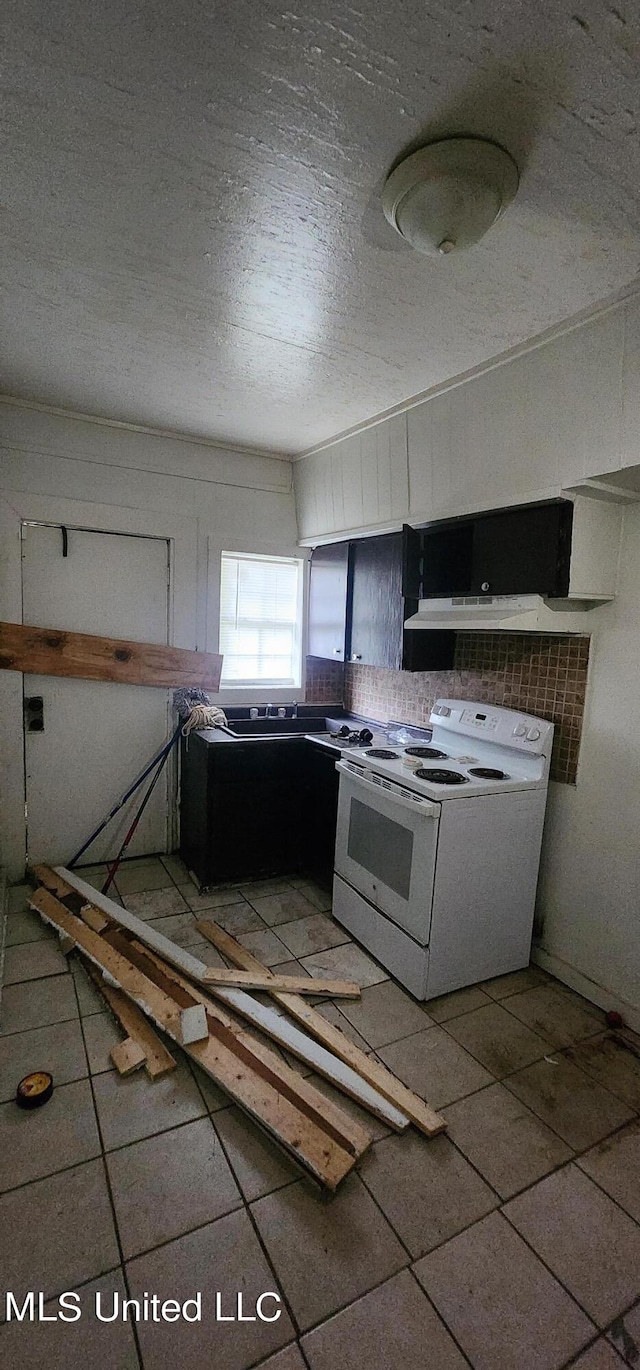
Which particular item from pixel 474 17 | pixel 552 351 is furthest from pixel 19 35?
pixel 552 351

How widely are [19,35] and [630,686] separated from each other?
2.44 meters

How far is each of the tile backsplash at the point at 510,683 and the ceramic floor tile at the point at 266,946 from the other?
144cm

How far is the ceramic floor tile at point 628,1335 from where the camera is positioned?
118 centimetres

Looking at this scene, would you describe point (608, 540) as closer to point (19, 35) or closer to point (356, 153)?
point (356, 153)

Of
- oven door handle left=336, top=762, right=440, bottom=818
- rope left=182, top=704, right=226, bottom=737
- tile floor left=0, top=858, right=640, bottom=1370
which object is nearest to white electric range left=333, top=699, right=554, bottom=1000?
oven door handle left=336, top=762, right=440, bottom=818

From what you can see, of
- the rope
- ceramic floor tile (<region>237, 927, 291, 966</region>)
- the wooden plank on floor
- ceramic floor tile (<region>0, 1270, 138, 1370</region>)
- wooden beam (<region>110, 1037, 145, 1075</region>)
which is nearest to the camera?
ceramic floor tile (<region>0, 1270, 138, 1370</region>)

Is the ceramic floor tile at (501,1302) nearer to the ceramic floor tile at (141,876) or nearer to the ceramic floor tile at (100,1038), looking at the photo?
the ceramic floor tile at (100,1038)

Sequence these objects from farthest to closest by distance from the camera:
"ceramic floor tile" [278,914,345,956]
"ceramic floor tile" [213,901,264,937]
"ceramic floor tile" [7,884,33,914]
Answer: "ceramic floor tile" [7,884,33,914] < "ceramic floor tile" [213,901,264,937] < "ceramic floor tile" [278,914,345,956]

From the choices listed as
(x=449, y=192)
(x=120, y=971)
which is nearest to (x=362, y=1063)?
(x=120, y=971)

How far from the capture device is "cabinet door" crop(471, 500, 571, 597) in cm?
210

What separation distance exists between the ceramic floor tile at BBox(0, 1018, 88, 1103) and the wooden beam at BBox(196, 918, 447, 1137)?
0.70 m

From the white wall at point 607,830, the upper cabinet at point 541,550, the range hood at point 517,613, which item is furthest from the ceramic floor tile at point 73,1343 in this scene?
the upper cabinet at point 541,550

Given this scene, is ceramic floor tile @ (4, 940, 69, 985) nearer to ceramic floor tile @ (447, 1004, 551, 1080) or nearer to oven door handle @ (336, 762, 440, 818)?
oven door handle @ (336, 762, 440, 818)

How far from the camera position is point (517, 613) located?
222cm
